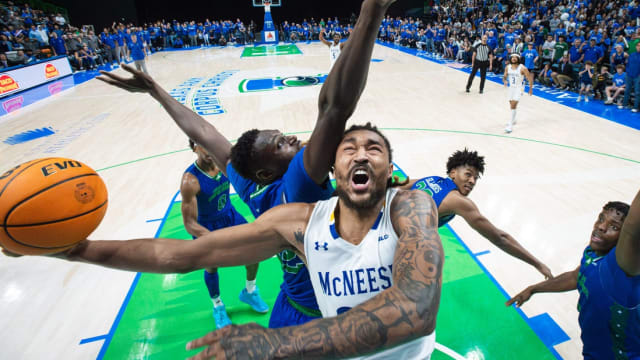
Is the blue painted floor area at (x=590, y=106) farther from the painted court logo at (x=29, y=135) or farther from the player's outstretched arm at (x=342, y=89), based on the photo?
the painted court logo at (x=29, y=135)

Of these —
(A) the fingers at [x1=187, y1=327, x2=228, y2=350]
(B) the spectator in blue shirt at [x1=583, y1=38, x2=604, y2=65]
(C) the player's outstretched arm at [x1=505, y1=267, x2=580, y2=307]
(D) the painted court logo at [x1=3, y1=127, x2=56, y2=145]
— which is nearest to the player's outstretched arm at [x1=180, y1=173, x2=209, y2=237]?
(A) the fingers at [x1=187, y1=327, x2=228, y2=350]

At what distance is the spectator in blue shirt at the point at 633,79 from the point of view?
8.91 metres

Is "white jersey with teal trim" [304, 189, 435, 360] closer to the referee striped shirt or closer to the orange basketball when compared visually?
the orange basketball

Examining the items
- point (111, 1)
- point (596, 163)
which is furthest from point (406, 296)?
point (111, 1)

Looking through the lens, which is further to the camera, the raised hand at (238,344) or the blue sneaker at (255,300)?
the blue sneaker at (255,300)

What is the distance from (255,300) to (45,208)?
224cm

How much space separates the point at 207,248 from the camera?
5.05 feet

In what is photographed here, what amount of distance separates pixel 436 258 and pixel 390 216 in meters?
0.32

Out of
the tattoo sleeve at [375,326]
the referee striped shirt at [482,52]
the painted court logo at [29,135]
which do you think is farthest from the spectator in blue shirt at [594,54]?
the painted court logo at [29,135]

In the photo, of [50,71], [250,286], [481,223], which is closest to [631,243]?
[481,223]

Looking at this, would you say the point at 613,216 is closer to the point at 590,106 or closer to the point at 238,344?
the point at 238,344

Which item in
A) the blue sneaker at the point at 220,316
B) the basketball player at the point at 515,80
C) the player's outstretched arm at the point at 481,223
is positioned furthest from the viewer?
the basketball player at the point at 515,80

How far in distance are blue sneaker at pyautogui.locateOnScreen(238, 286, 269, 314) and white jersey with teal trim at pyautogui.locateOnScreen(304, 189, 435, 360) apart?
6.93 feet

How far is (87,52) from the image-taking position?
18844mm
